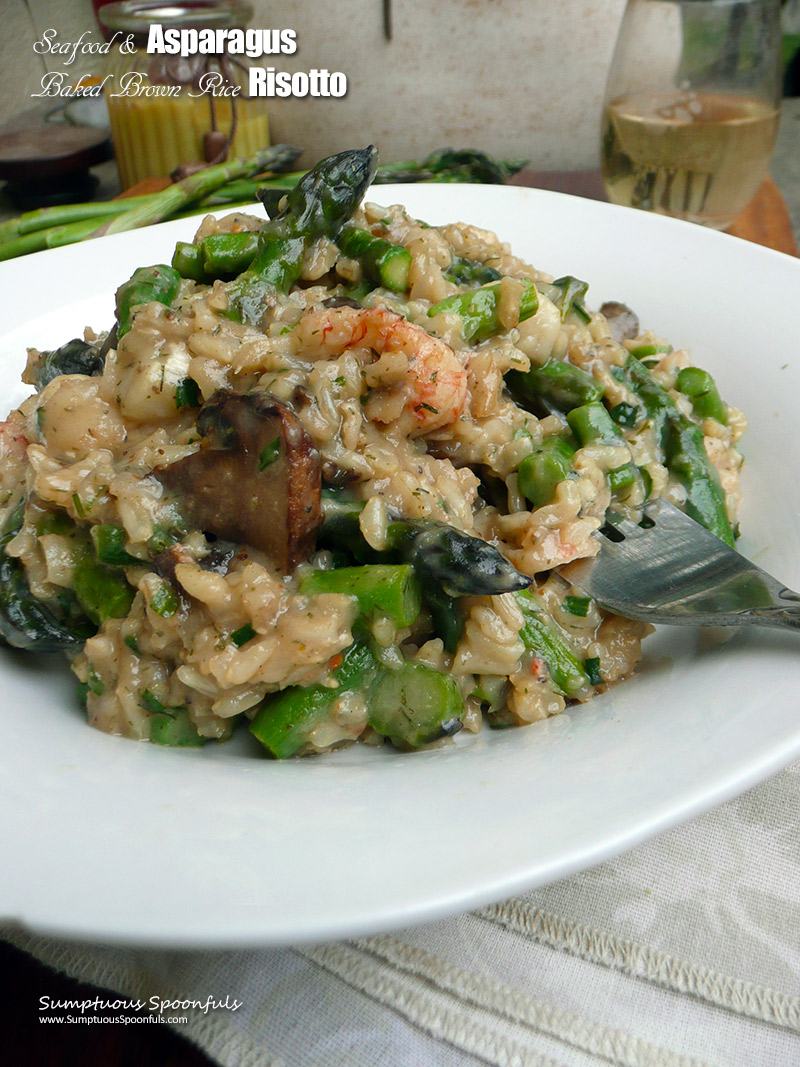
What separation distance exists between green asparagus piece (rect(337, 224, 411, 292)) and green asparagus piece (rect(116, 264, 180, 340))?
0.50 m

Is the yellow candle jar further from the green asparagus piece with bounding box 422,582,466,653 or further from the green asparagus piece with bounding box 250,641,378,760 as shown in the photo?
the green asparagus piece with bounding box 250,641,378,760

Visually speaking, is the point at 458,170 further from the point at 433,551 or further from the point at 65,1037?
the point at 65,1037

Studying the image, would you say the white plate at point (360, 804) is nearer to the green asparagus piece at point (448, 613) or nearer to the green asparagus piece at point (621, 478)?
the green asparagus piece at point (448, 613)

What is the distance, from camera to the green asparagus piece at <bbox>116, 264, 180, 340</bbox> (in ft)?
8.66

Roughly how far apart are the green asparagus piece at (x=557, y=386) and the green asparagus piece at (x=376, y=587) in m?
0.88

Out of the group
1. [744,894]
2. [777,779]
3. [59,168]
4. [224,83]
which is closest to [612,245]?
[777,779]

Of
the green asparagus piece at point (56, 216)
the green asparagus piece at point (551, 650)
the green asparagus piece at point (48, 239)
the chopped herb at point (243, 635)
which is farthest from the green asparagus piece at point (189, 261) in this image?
the green asparagus piece at point (56, 216)

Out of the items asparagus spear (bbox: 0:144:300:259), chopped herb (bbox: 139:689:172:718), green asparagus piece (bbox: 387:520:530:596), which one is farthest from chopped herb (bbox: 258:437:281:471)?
asparagus spear (bbox: 0:144:300:259)

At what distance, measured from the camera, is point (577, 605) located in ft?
7.85

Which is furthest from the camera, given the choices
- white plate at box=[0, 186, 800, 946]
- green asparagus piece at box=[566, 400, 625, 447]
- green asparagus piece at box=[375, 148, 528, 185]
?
green asparagus piece at box=[375, 148, 528, 185]

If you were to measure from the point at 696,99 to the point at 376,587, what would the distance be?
3.70 metres

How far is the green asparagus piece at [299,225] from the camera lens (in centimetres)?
255

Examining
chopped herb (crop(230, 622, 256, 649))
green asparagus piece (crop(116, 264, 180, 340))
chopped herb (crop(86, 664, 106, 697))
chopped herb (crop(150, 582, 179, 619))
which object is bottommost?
chopped herb (crop(86, 664, 106, 697))

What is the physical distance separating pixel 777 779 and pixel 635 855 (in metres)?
0.44
